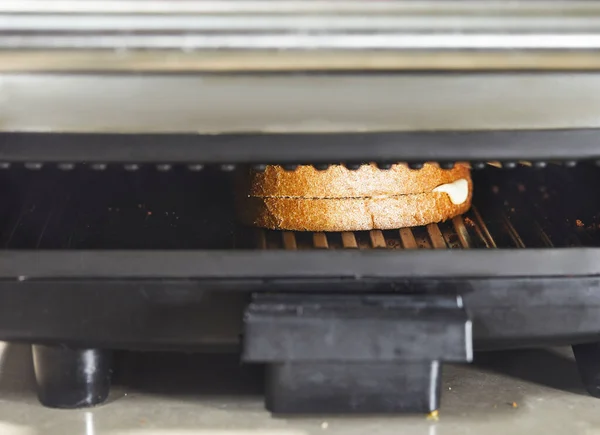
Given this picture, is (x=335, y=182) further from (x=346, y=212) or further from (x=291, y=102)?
(x=291, y=102)

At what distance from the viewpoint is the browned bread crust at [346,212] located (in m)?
0.69

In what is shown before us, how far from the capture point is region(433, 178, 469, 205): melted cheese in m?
0.72

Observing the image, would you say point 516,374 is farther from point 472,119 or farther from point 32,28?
point 32,28

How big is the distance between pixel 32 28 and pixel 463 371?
51 centimetres

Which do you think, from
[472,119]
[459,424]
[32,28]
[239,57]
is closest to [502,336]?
[459,424]

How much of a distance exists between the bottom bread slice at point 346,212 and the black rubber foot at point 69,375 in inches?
7.8

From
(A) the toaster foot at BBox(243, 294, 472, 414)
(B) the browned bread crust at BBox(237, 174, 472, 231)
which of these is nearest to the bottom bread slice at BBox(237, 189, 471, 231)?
(B) the browned bread crust at BBox(237, 174, 472, 231)

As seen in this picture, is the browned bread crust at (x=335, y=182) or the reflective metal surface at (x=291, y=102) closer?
the reflective metal surface at (x=291, y=102)

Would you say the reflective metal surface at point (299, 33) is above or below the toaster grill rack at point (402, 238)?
above

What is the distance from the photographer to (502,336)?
64cm

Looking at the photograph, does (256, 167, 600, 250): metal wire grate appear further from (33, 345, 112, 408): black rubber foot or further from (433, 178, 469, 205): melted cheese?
(33, 345, 112, 408): black rubber foot

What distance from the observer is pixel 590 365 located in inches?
27.7

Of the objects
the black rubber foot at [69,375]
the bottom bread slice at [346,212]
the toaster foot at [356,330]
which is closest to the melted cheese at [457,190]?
the bottom bread slice at [346,212]

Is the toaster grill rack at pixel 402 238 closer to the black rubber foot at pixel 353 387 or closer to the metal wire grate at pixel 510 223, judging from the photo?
the metal wire grate at pixel 510 223
